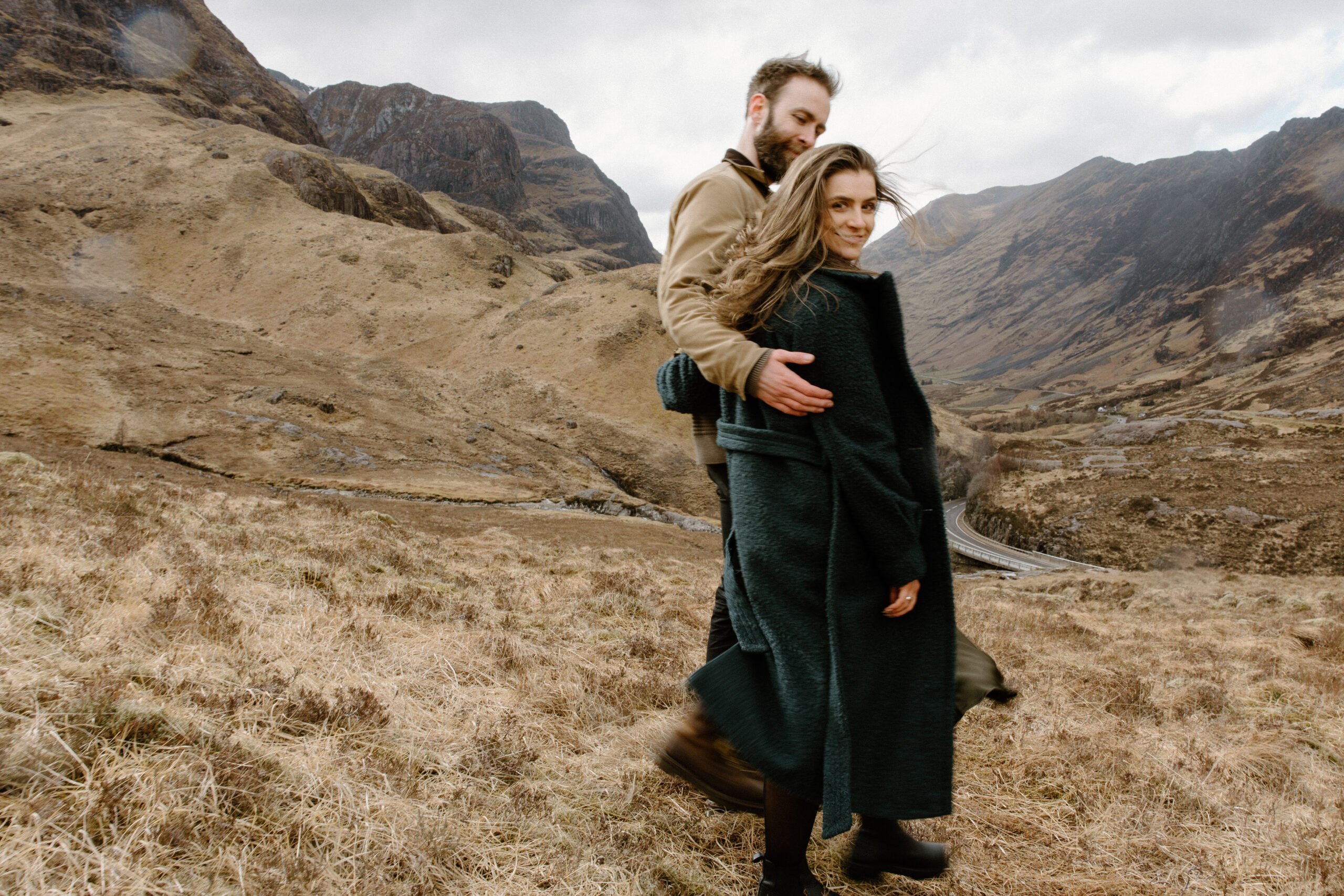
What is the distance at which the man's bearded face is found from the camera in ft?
7.84

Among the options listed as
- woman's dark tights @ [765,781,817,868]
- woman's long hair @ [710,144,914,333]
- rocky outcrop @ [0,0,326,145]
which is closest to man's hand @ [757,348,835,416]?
woman's long hair @ [710,144,914,333]

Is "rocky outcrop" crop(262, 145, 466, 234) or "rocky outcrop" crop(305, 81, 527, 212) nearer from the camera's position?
"rocky outcrop" crop(262, 145, 466, 234)

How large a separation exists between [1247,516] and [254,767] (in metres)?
41.3

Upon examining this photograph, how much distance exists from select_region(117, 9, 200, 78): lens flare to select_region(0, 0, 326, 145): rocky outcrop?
0.09m

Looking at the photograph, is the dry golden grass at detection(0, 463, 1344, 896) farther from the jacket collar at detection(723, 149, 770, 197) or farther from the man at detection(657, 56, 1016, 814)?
the jacket collar at detection(723, 149, 770, 197)

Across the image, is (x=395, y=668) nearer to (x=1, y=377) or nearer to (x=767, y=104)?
(x=767, y=104)

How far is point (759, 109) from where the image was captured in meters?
2.45

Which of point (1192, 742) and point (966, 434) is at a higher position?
point (966, 434)

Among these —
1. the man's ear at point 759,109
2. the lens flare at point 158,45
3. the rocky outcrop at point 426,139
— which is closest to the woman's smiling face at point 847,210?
the man's ear at point 759,109

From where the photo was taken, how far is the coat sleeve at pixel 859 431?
180cm

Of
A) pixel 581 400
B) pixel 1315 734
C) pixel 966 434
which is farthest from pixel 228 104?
pixel 1315 734

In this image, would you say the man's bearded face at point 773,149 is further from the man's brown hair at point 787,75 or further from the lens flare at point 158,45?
the lens flare at point 158,45

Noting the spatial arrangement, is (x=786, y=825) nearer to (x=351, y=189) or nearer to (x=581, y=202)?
(x=351, y=189)

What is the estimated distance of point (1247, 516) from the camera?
30.7 m
